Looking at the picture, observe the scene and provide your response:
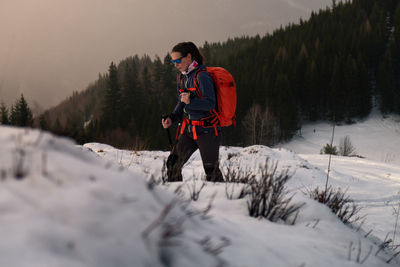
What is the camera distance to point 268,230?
4.84 feet

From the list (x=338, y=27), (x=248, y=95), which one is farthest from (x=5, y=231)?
(x=338, y=27)

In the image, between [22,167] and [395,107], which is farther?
[395,107]

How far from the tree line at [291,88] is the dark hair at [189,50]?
1156 inches

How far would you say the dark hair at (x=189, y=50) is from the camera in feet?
9.74

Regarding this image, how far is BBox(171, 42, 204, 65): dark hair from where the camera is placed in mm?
2969

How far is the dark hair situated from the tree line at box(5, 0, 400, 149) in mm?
29357

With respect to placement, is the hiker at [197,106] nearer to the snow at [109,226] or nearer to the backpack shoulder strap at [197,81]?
the backpack shoulder strap at [197,81]

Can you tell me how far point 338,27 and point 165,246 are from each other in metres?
64.3

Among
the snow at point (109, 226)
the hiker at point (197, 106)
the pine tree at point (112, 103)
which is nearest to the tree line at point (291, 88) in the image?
the pine tree at point (112, 103)

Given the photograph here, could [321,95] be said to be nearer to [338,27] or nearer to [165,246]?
[338,27]

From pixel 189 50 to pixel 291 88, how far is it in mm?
44231

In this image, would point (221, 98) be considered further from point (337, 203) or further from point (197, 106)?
point (337, 203)

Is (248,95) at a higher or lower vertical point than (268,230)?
higher

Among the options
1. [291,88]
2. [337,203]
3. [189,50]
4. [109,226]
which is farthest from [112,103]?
[109,226]
